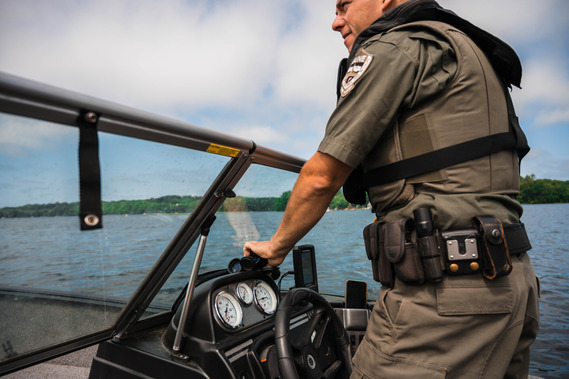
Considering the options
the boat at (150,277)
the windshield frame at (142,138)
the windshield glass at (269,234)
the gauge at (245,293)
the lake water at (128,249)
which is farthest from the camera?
the windshield glass at (269,234)

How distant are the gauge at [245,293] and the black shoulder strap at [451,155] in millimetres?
847

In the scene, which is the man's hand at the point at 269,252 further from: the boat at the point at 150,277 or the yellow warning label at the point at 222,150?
the yellow warning label at the point at 222,150

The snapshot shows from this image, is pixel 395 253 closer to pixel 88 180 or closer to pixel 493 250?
pixel 493 250

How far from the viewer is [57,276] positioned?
1243mm

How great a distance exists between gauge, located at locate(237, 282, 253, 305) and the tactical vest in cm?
86

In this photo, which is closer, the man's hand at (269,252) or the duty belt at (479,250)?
the duty belt at (479,250)

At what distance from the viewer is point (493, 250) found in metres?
1.03

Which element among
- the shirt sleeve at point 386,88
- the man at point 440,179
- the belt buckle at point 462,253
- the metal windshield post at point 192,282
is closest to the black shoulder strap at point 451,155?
the man at point 440,179

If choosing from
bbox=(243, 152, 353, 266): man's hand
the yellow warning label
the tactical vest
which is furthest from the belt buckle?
the yellow warning label

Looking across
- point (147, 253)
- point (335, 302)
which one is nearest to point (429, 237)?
point (147, 253)

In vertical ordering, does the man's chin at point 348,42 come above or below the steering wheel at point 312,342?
above

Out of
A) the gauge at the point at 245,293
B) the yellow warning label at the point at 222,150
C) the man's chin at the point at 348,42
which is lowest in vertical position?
the gauge at the point at 245,293

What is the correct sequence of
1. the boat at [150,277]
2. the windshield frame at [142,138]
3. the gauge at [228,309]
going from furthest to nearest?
1. the gauge at [228,309]
2. the boat at [150,277]
3. the windshield frame at [142,138]

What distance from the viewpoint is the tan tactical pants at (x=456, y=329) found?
1.03m
